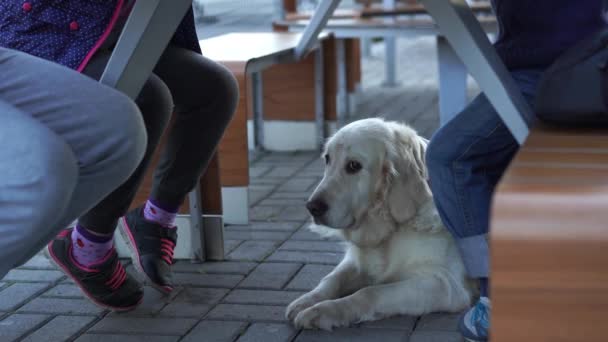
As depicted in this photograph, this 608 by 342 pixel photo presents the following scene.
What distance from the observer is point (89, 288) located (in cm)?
297

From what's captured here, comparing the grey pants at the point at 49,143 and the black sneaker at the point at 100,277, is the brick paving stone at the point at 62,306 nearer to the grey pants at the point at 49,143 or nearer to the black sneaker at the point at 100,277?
the black sneaker at the point at 100,277

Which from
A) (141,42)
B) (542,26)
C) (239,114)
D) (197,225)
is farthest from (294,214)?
(141,42)

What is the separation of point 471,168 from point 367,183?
2.14 feet

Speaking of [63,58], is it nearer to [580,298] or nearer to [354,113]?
[580,298]

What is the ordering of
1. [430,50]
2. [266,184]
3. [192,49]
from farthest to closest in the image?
[430,50] < [266,184] < [192,49]

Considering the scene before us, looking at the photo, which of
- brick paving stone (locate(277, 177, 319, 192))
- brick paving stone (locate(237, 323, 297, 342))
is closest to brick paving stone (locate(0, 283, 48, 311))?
brick paving stone (locate(237, 323, 297, 342))

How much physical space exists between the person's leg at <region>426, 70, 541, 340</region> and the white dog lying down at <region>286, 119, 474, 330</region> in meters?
0.44

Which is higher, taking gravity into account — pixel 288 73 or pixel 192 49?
pixel 192 49

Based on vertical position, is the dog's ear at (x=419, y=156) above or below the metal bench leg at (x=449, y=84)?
above

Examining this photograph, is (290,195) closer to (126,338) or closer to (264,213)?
(264,213)

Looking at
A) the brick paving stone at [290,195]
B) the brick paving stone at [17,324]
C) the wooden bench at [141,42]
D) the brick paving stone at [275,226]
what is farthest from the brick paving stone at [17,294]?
the brick paving stone at [290,195]

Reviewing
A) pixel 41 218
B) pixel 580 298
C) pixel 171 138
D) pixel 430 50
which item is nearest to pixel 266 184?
pixel 171 138

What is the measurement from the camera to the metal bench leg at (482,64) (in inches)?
77.9

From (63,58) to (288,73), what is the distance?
3.45 meters
